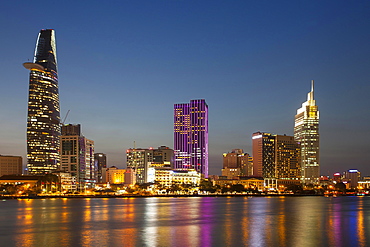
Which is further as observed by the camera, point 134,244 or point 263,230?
point 263,230

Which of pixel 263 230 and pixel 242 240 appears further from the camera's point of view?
pixel 263 230

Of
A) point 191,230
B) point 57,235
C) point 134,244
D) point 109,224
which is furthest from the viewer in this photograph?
point 109,224

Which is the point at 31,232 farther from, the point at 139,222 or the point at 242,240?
the point at 242,240

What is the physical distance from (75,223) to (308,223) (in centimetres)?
3393

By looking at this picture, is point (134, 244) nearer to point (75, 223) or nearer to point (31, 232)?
point (31, 232)

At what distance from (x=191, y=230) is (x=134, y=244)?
44.0 ft

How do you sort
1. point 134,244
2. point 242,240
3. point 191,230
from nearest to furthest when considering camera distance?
point 134,244, point 242,240, point 191,230

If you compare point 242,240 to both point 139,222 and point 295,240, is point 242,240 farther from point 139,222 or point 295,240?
point 139,222

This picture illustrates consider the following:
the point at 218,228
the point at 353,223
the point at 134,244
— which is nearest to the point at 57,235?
the point at 134,244

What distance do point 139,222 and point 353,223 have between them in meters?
31.9

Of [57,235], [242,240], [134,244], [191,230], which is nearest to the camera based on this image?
[134,244]

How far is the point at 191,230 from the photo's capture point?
5788 cm

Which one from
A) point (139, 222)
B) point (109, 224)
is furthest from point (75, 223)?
point (139, 222)

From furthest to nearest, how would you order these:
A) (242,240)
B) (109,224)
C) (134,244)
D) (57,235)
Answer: (109,224) < (57,235) < (242,240) < (134,244)
